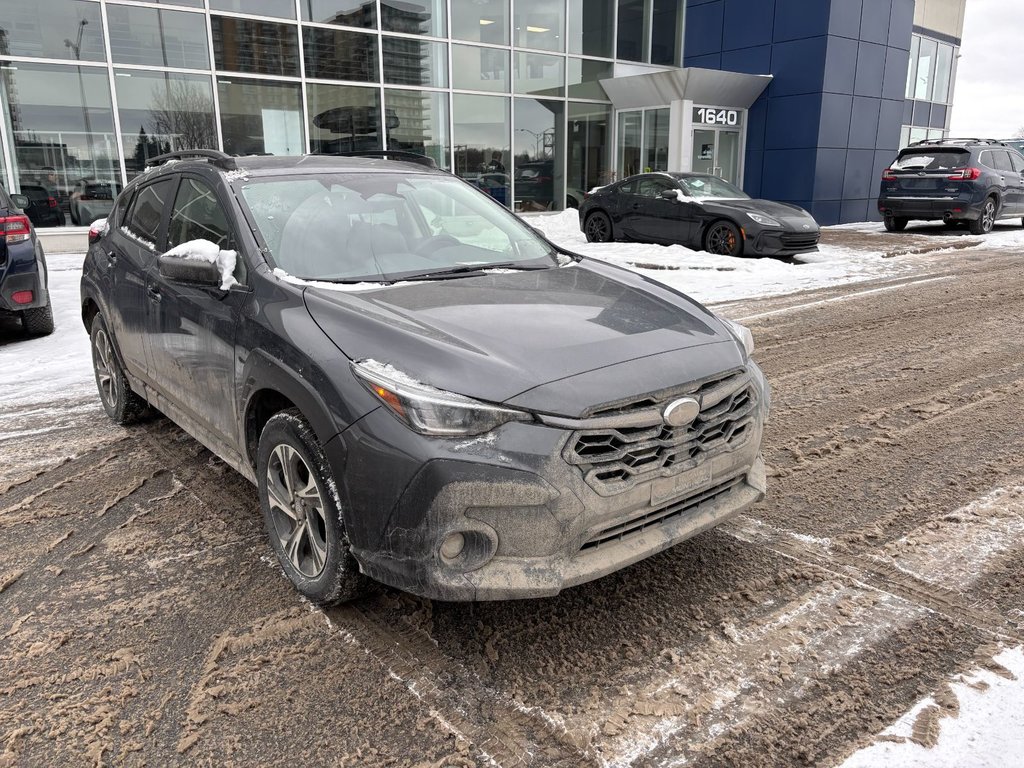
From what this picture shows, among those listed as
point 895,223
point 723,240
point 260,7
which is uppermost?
point 260,7

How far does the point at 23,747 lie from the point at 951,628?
10.4 feet

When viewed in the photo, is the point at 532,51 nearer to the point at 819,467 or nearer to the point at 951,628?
the point at 819,467

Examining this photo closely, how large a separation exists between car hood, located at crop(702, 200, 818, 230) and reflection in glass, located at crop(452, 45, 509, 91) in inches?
331

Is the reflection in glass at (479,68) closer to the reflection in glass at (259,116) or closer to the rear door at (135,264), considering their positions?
the reflection in glass at (259,116)

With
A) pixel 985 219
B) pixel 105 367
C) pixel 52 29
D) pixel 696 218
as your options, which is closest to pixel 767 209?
pixel 696 218

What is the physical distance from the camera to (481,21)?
1956 cm

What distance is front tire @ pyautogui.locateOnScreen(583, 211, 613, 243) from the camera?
51.6ft

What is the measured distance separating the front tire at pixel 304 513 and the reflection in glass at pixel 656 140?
1929 centimetres

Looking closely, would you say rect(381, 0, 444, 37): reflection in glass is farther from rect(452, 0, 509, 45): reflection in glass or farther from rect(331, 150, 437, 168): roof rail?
rect(331, 150, 437, 168): roof rail

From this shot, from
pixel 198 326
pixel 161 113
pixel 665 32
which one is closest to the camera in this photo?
pixel 198 326

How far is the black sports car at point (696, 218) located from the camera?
13102 mm

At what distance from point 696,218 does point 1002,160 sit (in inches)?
374

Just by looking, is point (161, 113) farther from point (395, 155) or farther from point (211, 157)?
point (211, 157)

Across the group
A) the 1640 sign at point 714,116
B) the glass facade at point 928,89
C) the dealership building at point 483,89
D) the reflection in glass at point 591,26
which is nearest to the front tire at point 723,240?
the dealership building at point 483,89
